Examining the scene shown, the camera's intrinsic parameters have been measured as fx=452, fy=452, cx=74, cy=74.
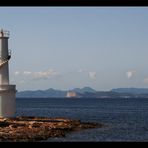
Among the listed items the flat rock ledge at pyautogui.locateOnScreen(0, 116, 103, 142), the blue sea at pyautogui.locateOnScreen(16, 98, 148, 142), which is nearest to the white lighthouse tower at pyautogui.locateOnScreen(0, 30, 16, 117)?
the flat rock ledge at pyautogui.locateOnScreen(0, 116, 103, 142)

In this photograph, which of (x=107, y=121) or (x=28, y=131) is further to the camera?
(x=107, y=121)

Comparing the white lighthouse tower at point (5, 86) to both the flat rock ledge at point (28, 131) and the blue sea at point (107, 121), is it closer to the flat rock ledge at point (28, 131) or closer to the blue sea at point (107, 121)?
the flat rock ledge at point (28, 131)

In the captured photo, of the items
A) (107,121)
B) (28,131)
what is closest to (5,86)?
(28,131)

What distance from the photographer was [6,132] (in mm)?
27000

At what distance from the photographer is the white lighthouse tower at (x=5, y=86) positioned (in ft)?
100

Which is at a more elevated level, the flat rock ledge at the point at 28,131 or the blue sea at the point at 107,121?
the flat rock ledge at the point at 28,131

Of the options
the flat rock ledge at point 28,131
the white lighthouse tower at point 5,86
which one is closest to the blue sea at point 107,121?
the flat rock ledge at point 28,131

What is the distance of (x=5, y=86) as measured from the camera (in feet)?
100

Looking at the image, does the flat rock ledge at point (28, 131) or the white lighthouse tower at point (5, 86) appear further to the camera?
the white lighthouse tower at point (5, 86)

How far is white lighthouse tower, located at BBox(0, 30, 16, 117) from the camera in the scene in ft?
100

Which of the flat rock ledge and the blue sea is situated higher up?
the flat rock ledge

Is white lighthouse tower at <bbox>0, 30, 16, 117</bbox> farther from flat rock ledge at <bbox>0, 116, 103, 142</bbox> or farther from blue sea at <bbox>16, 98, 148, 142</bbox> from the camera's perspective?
blue sea at <bbox>16, 98, 148, 142</bbox>

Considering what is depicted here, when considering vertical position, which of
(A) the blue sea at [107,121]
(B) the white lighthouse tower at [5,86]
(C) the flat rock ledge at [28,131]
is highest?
(B) the white lighthouse tower at [5,86]

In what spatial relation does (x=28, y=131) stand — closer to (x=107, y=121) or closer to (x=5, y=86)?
(x=5, y=86)
